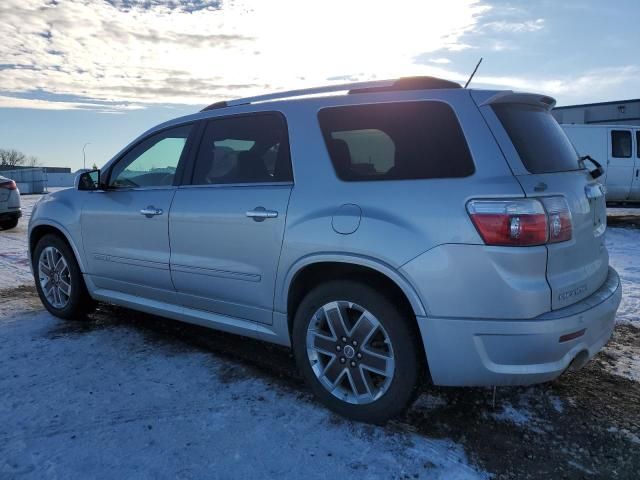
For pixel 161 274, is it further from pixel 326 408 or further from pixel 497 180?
pixel 497 180

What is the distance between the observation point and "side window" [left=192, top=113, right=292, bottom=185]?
10.9 feet

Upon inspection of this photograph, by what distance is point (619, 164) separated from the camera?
1276cm

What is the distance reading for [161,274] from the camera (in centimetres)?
390

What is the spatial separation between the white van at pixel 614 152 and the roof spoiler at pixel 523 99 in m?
10.6

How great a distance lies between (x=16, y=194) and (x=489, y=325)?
1145 centimetres

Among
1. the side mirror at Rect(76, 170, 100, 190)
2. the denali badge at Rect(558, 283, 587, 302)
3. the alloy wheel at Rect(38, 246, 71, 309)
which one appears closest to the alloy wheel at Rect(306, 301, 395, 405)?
the denali badge at Rect(558, 283, 587, 302)

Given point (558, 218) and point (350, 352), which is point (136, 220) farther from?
point (558, 218)

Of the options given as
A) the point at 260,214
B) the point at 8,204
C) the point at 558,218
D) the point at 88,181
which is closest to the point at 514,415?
the point at 558,218

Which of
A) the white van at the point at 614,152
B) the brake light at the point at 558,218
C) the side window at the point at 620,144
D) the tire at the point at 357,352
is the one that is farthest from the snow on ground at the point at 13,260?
the side window at the point at 620,144

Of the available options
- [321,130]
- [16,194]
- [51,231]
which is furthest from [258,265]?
[16,194]

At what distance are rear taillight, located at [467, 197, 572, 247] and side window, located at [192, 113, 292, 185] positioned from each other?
120 centimetres

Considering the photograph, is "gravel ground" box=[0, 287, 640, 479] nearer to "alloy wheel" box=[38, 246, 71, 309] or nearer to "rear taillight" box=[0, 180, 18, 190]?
"alloy wheel" box=[38, 246, 71, 309]

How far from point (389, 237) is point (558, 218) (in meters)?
0.81

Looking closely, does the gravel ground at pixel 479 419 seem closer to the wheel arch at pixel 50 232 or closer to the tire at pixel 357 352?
the tire at pixel 357 352
